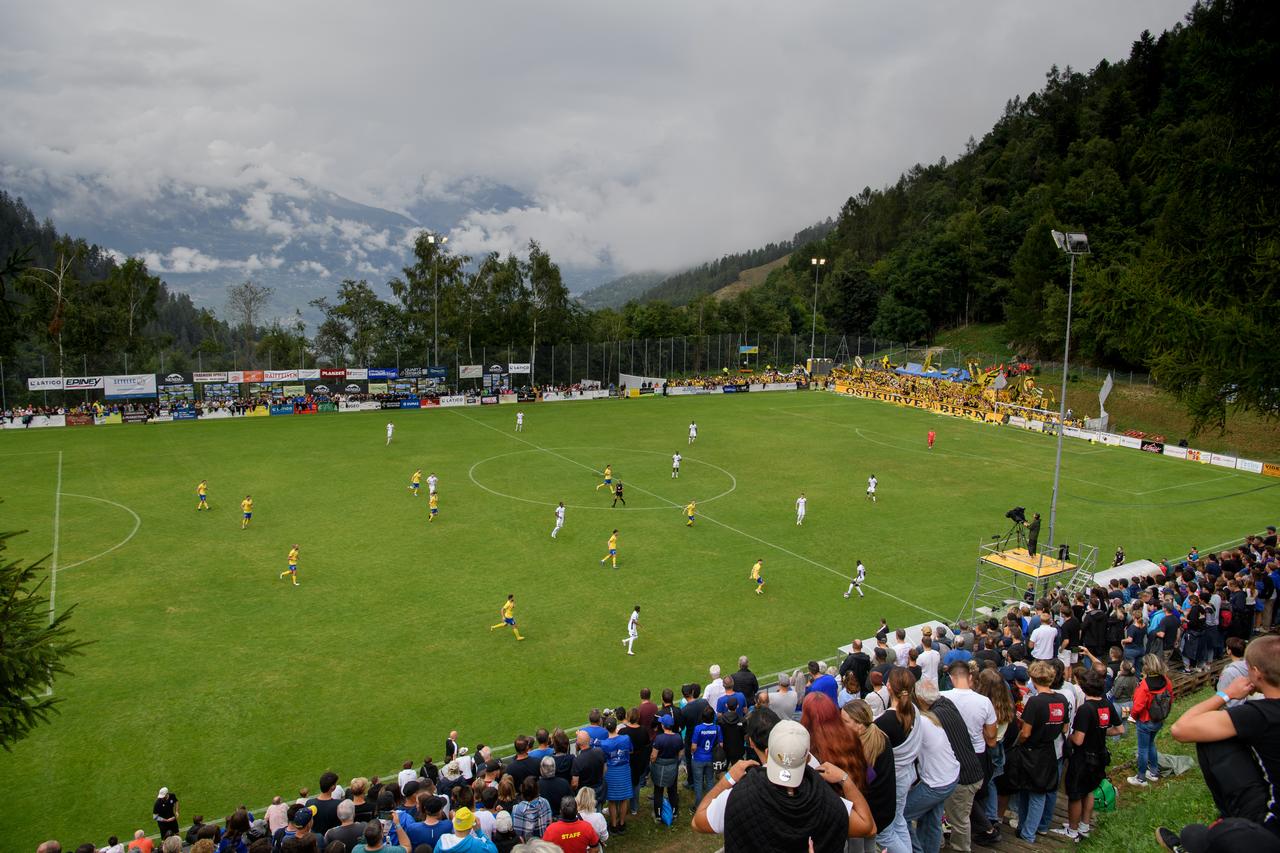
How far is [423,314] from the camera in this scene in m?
75.6

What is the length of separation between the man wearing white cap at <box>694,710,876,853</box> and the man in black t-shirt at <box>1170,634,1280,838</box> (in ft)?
6.25

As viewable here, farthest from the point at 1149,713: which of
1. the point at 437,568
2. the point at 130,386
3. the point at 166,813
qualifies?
the point at 130,386

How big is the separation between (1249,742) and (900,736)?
8.14 ft

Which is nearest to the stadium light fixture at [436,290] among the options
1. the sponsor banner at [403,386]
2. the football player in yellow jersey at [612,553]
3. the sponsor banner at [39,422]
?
the sponsor banner at [403,386]

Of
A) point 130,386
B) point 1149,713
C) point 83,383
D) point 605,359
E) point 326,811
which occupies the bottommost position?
point 326,811

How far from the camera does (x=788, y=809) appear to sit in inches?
172

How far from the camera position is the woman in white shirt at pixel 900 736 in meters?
6.04

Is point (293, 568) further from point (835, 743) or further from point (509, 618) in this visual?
point (835, 743)

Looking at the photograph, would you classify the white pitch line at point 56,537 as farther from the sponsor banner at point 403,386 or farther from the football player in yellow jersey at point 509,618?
the sponsor banner at point 403,386

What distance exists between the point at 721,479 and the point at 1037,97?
379 ft

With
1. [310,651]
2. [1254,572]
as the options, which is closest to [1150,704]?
[1254,572]

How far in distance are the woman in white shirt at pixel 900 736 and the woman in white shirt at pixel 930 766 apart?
15 centimetres

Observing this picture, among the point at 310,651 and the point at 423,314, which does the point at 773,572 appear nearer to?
the point at 310,651

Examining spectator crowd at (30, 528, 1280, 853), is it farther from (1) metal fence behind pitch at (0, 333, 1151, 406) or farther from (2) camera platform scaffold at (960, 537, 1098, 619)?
(1) metal fence behind pitch at (0, 333, 1151, 406)
